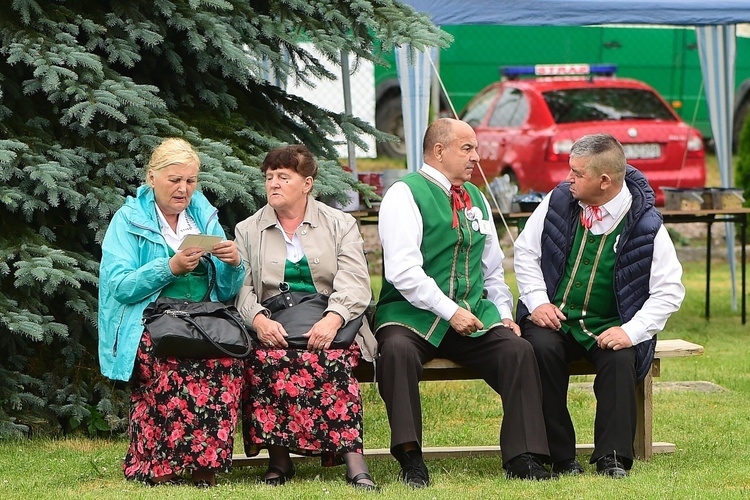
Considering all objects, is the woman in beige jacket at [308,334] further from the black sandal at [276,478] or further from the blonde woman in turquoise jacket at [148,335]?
the blonde woman in turquoise jacket at [148,335]

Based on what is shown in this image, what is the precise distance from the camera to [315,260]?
4.87 m

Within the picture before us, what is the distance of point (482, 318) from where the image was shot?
196 inches

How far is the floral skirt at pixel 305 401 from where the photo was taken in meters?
4.66

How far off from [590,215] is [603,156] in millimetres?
250

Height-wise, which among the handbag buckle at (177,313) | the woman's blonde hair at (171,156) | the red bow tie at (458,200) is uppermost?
the woman's blonde hair at (171,156)

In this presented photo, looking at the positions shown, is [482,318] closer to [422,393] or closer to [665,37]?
[422,393]

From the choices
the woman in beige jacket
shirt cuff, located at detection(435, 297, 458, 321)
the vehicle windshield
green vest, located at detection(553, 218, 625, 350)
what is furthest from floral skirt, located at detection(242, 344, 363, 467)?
the vehicle windshield

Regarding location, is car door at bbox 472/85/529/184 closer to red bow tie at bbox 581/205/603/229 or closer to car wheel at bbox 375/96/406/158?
car wheel at bbox 375/96/406/158

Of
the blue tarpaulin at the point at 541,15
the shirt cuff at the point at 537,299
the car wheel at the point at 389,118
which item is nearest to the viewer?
the shirt cuff at the point at 537,299

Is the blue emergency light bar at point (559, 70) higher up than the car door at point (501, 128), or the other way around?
the blue emergency light bar at point (559, 70)

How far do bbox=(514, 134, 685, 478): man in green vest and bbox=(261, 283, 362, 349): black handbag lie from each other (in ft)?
2.62

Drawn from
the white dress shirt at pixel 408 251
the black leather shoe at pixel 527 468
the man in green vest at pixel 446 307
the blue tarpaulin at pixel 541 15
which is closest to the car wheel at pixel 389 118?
the blue tarpaulin at pixel 541 15

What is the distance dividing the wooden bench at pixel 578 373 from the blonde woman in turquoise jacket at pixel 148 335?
502 millimetres

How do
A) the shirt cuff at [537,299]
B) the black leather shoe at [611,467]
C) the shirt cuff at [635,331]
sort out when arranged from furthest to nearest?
the shirt cuff at [537,299] < the shirt cuff at [635,331] < the black leather shoe at [611,467]
